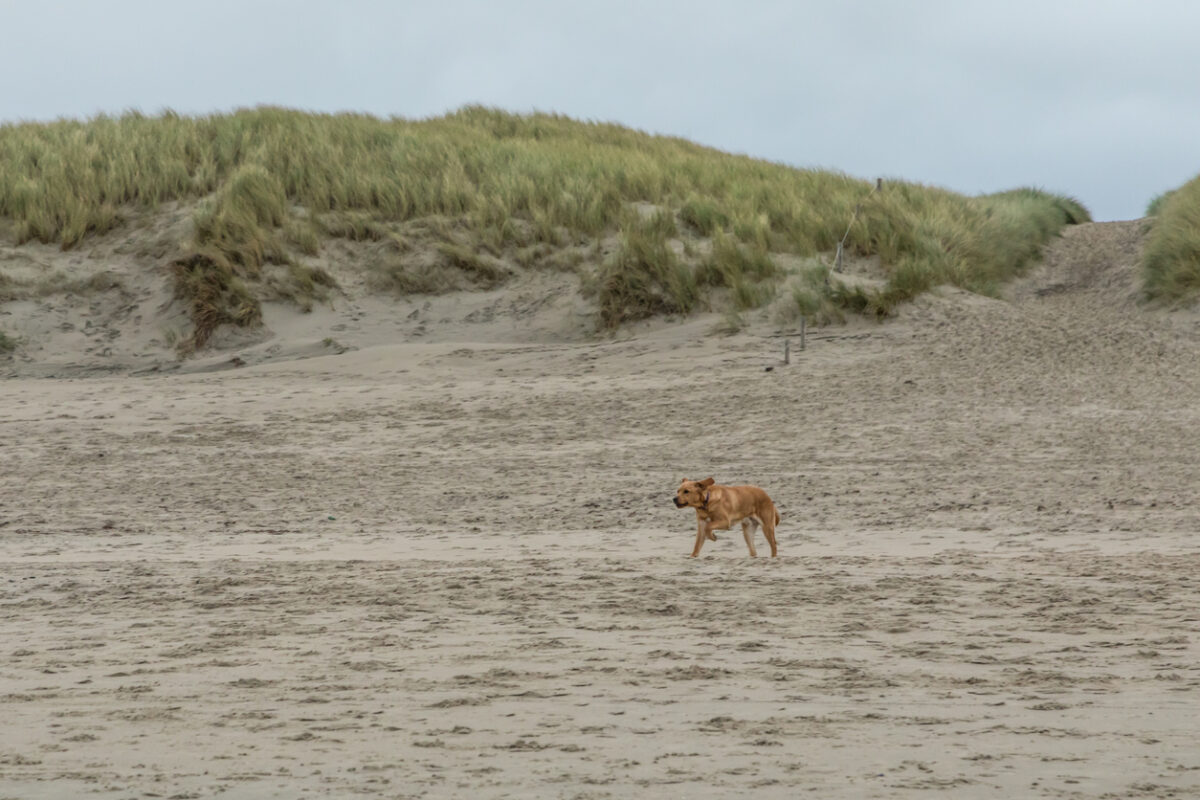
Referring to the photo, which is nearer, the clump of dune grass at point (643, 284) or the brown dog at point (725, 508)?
the brown dog at point (725, 508)

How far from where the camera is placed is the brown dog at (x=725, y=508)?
6.53m

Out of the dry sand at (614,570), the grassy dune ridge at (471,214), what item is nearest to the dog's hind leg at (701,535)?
the dry sand at (614,570)

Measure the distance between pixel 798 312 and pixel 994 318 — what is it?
1889 mm

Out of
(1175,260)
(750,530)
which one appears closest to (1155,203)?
(1175,260)

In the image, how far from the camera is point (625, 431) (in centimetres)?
1055

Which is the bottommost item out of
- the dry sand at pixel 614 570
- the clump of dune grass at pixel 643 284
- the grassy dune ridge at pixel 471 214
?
the dry sand at pixel 614 570

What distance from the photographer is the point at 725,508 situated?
6.59 metres

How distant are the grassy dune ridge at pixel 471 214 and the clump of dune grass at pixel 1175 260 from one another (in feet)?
5.57

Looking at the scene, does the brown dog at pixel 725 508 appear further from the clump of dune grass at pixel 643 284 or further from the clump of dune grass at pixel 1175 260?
the clump of dune grass at pixel 1175 260

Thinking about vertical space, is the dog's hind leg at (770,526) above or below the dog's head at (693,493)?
below

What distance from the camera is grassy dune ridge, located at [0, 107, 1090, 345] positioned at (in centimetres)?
1476

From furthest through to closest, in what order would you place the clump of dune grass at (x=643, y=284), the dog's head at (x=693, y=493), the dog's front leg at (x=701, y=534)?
the clump of dune grass at (x=643, y=284) → the dog's front leg at (x=701, y=534) → the dog's head at (x=693, y=493)

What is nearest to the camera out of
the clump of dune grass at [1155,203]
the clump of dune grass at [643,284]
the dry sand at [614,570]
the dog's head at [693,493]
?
the dry sand at [614,570]

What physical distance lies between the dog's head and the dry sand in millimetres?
311
